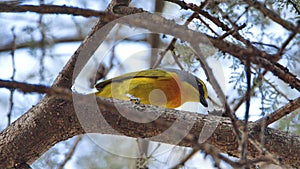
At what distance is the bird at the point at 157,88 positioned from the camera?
3.02 meters

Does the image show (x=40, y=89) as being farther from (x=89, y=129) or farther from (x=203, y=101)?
(x=203, y=101)

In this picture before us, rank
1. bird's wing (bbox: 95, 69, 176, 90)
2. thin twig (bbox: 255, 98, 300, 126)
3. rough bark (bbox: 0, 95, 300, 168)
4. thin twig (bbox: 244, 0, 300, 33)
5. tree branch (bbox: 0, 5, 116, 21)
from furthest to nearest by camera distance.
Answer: bird's wing (bbox: 95, 69, 176, 90), rough bark (bbox: 0, 95, 300, 168), thin twig (bbox: 255, 98, 300, 126), thin twig (bbox: 244, 0, 300, 33), tree branch (bbox: 0, 5, 116, 21)

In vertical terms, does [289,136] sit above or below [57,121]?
above

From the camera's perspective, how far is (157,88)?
3182 mm

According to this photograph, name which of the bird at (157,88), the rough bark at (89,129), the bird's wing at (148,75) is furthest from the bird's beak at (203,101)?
the rough bark at (89,129)

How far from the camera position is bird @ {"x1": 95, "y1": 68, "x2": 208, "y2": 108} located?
119 inches

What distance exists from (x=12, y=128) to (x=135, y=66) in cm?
185

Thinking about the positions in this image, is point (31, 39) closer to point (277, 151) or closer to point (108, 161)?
point (108, 161)

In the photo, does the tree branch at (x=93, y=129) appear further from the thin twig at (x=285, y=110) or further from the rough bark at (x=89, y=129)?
the thin twig at (x=285, y=110)

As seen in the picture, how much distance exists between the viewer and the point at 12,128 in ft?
7.47

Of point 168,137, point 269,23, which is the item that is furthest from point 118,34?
point 168,137

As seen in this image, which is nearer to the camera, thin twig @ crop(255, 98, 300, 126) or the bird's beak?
thin twig @ crop(255, 98, 300, 126)

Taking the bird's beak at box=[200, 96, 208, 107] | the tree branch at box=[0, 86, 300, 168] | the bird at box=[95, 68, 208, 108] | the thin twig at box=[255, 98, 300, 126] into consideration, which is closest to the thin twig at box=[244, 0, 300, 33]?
the thin twig at box=[255, 98, 300, 126]

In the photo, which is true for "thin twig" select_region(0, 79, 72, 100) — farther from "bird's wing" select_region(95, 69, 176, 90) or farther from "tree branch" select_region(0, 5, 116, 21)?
"bird's wing" select_region(95, 69, 176, 90)
